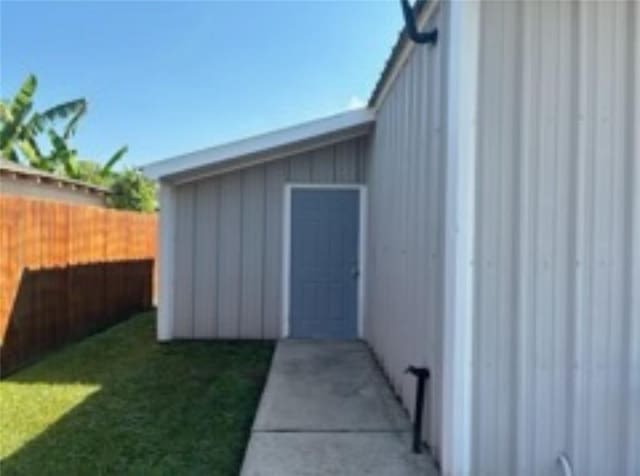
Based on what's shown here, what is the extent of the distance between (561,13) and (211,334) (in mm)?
7844

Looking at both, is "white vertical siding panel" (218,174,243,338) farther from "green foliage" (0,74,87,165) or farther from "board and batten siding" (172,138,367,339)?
"green foliage" (0,74,87,165)

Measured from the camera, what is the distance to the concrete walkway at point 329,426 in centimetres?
475

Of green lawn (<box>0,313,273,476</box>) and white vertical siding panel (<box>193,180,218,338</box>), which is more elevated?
white vertical siding panel (<box>193,180,218,338</box>)

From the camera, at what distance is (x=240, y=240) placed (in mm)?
10734

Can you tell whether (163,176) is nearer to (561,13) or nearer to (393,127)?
(393,127)

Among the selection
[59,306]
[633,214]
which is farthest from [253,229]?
[633,214]

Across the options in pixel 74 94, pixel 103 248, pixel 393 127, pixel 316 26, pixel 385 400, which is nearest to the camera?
pixel 385 400

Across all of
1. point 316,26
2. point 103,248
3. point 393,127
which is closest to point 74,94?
point 316,26

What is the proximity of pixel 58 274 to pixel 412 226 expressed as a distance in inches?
235

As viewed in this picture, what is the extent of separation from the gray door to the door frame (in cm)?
5

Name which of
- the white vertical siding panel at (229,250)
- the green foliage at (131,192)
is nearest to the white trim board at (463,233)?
the white vertical siding panel at (229,250)

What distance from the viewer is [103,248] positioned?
12469 millimetres

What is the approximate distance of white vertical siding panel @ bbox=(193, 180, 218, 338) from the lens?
35.0 feet

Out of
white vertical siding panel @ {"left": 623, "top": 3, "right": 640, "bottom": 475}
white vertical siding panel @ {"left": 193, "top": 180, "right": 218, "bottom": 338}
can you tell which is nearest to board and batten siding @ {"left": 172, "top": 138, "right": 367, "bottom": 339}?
white vertical siding panel @ {"left": 193, "top": 180, "right": 218, "bottom": 338}
